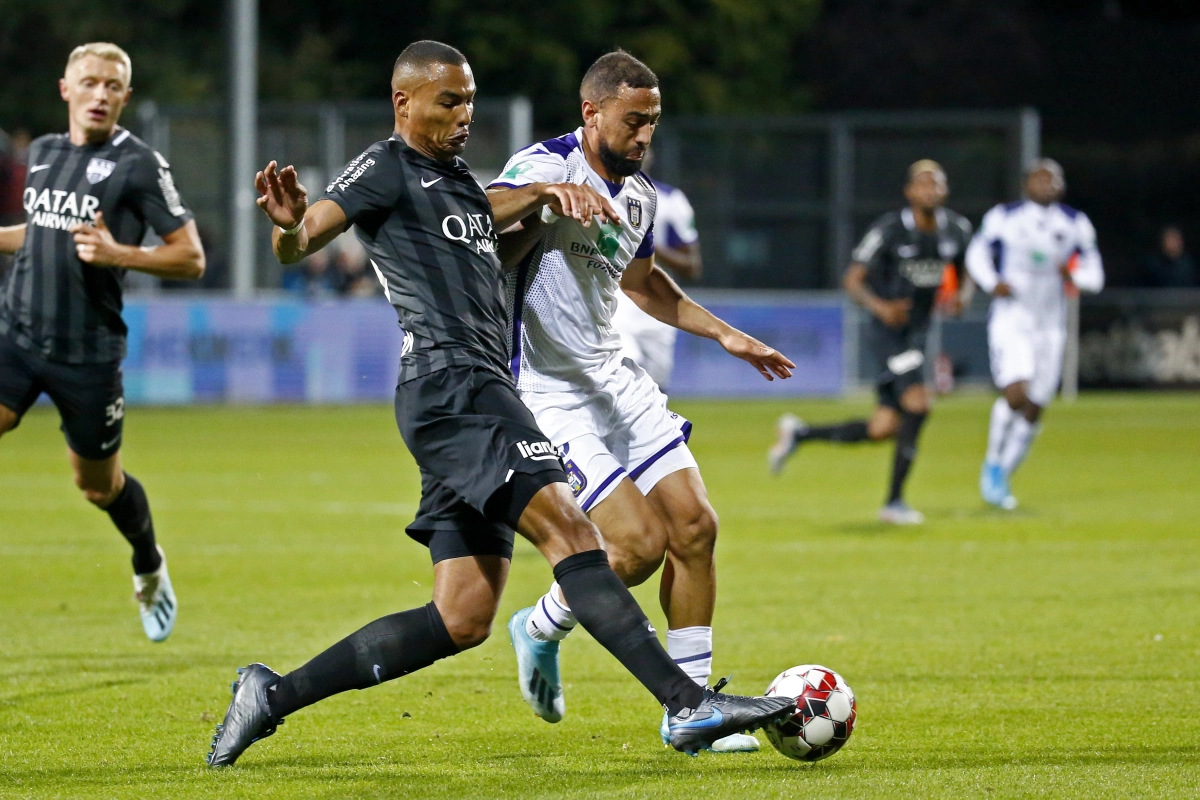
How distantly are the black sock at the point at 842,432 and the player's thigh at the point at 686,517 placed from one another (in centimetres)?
694

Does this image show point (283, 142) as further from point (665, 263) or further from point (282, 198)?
point (282, 198)

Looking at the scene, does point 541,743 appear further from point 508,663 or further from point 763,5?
point 763,5

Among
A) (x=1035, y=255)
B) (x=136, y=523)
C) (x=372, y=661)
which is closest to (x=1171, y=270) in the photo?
(x=1035, y=255)

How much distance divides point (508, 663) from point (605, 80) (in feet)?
8.70

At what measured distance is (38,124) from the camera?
3591 cm

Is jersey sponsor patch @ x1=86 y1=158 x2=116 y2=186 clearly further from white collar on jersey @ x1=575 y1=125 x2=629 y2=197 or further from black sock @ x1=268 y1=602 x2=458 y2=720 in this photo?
black sock @ x1=268 y1=602 x2=458 y2=720

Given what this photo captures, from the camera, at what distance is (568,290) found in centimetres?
596

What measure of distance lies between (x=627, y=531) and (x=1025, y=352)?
27.8ft

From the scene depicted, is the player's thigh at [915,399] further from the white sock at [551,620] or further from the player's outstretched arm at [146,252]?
the white sock at [551,620]

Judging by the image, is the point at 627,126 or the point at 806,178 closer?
the point at 627,126

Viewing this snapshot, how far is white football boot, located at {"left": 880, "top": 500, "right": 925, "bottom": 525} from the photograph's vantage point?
39.5 ft

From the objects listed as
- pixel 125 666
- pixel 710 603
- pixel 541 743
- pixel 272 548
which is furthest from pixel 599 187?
pixel 272 548

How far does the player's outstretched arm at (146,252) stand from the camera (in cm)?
650

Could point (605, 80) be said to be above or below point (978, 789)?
above
